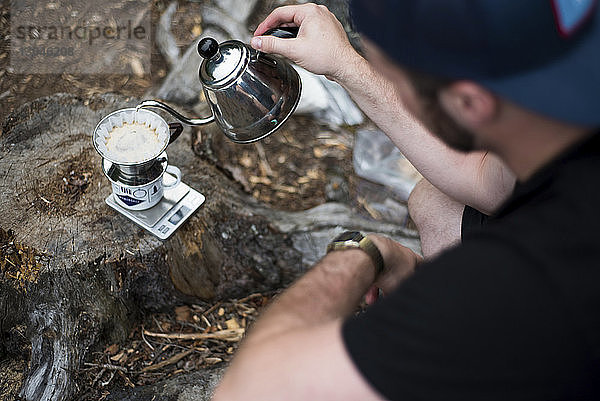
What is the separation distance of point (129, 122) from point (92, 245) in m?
0.40

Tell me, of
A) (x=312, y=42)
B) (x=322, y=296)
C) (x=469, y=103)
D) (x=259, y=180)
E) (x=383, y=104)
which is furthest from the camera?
(x=259, y=180)

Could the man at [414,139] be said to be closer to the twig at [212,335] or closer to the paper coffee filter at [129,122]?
the paper coffee filter at [129,122]

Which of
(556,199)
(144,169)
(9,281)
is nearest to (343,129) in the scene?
(144,169)

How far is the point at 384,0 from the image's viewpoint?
105 cm

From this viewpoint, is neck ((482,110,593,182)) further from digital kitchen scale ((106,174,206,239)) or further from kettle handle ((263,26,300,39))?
digital kitchen scale ((106,174,206,239))

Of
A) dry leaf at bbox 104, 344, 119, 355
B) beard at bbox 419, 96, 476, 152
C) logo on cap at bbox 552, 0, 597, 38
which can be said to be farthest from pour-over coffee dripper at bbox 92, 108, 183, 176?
logo on cap at bbox 552, 0, 597, 38

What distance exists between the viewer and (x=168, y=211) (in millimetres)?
2102

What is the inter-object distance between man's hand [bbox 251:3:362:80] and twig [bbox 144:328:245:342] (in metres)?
1.03

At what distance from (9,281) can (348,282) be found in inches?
46.1

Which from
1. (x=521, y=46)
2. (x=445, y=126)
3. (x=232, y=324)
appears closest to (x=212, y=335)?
(x=232, y=324)

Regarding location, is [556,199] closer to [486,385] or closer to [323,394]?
[486,385]

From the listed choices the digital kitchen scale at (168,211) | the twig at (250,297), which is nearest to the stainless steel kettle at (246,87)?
the digital kitchen scale at (168,211)

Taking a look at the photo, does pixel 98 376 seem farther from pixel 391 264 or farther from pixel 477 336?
pixel 477 336

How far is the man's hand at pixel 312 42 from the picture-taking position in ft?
5.57
